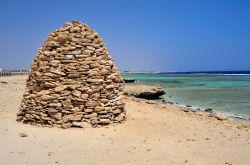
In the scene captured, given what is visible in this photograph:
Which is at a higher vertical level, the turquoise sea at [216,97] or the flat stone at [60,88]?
the flat stone at [60,88]

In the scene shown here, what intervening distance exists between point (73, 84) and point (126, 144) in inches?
104

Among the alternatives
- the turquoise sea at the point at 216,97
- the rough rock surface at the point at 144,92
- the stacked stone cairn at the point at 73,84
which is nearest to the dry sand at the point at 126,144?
the stacked stone cairn at the point at 73,84

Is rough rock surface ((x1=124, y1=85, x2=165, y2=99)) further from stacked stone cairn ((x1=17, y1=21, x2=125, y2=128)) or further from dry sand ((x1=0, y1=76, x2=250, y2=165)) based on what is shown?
stacked stone cairn ((x1=17, y1=21, x2=125, y2=128))

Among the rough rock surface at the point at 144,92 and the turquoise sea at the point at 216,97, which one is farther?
the rough rock surface at the point at 144,92

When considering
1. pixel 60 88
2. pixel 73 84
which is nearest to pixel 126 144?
pixel 73 84

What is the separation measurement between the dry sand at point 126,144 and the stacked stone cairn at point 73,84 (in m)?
0.37

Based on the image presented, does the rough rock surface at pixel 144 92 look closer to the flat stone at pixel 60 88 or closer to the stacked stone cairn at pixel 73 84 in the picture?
the stacked stone cairn at pixel 73 84

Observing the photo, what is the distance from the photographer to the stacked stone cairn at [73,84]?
11.8m

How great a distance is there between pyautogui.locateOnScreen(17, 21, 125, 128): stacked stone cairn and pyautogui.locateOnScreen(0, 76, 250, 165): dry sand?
1.21 ft

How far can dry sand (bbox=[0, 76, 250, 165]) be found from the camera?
9.18 metres

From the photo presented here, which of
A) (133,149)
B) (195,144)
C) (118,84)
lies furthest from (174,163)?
(118,84)

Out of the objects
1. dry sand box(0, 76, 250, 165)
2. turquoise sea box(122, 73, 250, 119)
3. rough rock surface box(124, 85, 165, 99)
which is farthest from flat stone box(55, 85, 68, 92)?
rough rock surface box(124, 85, 165, 99)

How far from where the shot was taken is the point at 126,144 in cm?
1048

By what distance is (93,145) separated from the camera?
402 inches
